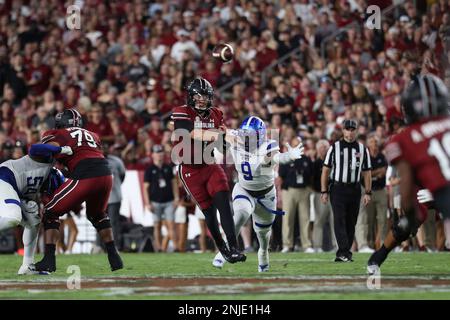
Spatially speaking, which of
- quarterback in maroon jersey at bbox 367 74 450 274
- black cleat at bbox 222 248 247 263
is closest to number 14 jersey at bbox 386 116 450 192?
quarterback in maroon jersey at bbox 367 74 450 274

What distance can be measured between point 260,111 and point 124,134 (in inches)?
99.9

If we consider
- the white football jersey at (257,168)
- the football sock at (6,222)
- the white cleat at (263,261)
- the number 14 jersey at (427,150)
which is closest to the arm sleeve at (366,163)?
the white football jersey at (257,168)

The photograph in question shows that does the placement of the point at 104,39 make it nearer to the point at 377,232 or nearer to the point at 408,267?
the point at 377,232

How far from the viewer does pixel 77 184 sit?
9.77 m

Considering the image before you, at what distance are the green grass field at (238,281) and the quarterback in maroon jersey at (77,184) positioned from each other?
1.27 ft

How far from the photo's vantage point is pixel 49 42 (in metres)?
20.4

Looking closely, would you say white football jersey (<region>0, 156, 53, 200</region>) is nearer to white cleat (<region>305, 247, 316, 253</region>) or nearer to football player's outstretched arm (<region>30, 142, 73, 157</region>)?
football player's outstretched arm (<region>30, 142, 73, 157</region>)

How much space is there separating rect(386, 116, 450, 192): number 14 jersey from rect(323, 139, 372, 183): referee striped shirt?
20.7ft

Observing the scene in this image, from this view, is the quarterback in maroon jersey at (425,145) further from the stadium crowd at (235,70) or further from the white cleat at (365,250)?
the stadium crowd at (235,70)

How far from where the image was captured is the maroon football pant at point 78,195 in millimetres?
9766

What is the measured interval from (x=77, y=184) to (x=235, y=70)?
30.6 feet

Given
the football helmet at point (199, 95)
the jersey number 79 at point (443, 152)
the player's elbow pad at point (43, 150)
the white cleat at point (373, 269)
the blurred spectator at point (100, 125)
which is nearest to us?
the jersey number 79 at point (443, 152)

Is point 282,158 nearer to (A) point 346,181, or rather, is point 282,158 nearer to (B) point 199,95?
(B) point 199,95
